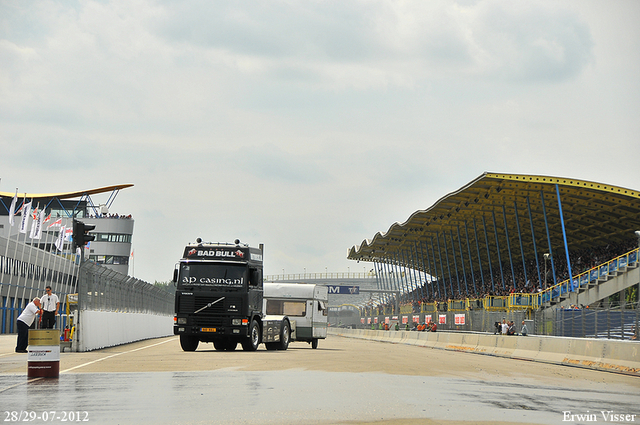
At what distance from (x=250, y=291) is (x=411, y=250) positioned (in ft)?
228

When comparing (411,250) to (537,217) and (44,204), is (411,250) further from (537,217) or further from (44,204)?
(44,204)

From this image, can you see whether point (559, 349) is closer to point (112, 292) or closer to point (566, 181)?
point (112, 292)

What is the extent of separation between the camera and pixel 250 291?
88.0ft

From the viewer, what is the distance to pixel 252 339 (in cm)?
2744

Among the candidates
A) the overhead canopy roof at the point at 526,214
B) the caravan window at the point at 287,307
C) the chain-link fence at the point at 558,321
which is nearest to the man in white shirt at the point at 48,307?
the caravan window at the point at 287,307

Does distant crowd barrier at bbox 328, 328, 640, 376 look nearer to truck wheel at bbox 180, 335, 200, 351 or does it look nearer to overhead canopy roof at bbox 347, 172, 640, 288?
truck wheel at bbox 180, 335, 200, 351

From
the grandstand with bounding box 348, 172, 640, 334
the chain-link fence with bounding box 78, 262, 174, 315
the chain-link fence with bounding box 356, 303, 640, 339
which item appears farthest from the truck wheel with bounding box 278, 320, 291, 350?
the grandstand with bounding box 348, 172, 640, 334

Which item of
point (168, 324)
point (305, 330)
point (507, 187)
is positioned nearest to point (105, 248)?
point (168, 324)

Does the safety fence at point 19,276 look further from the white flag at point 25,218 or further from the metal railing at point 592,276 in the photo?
the metal railing at point 592,276

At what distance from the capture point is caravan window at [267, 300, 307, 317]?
34.4 metres

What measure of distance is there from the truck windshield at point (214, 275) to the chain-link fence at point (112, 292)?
286 cm

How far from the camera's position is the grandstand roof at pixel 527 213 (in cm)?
5128

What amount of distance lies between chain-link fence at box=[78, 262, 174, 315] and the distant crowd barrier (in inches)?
552

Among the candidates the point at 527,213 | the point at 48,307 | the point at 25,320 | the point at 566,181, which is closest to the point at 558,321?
the point at 566,181
